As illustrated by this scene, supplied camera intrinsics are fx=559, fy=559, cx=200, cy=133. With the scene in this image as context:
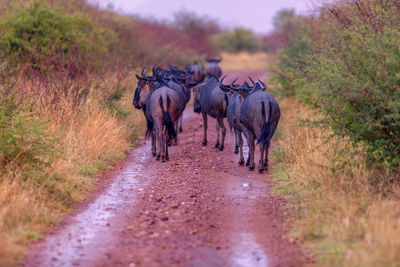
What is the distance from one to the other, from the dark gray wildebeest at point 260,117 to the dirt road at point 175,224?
0.53 m

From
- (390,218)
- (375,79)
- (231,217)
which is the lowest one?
(231,217)

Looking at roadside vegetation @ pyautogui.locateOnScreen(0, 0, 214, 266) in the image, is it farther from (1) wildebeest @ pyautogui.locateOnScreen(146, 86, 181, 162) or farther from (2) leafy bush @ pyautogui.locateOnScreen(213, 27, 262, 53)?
(2) leafy bush @ pyautogui.locateOnScreen(213, 27, 262, 53)

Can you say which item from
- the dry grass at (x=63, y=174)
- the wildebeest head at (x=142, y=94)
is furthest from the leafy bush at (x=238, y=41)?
the dry grass at (x=63, y=174)

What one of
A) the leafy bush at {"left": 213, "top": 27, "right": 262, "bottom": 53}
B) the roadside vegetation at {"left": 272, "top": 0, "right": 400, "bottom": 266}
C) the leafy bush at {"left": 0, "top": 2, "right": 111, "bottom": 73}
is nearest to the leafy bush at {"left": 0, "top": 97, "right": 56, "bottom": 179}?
the roadside vegetation at {"left": 272, "top": 0, "right": 400, "bottom": 266}

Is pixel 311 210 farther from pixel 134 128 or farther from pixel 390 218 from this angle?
pixel 134 128

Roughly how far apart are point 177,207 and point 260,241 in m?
1.53

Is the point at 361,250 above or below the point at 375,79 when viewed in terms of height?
below

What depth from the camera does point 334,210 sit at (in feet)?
20.3

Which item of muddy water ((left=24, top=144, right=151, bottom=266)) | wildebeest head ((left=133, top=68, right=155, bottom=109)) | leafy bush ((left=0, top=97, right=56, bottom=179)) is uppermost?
wildebeest head ((left=133, top=68, right=155, bottom=109))

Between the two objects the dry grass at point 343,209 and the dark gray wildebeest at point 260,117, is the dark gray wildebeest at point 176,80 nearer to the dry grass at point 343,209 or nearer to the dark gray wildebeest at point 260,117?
the dark gray wildebeest at point 260,117

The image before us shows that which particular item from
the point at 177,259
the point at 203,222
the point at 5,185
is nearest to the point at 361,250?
the point at 177,259

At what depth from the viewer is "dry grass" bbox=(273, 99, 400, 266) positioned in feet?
16.2

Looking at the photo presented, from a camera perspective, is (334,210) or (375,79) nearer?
(334,210)

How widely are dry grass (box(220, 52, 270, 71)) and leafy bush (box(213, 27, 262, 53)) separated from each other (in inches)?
43.2
